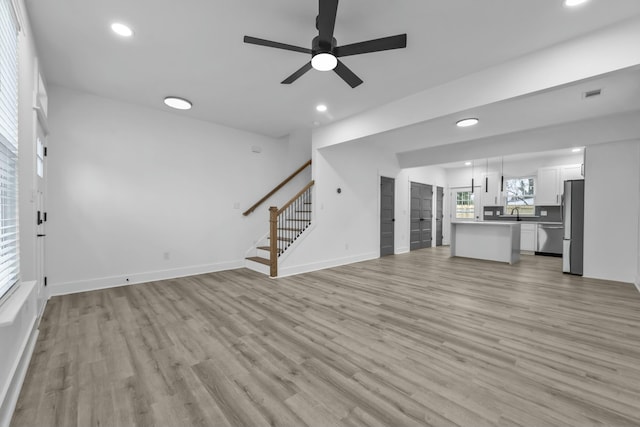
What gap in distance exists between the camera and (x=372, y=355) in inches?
83.9

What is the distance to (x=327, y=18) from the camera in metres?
1.99

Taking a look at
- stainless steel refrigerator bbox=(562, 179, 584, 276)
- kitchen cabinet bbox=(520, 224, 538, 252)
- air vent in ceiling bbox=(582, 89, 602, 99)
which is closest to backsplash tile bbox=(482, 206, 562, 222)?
kitchen cabinet bbox=(520, 224, 538, 252)

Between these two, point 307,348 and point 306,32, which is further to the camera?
point 306,32

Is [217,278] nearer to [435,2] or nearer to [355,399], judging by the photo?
[355,399]

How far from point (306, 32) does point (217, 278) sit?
3.94m

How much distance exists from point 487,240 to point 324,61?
6.10 m

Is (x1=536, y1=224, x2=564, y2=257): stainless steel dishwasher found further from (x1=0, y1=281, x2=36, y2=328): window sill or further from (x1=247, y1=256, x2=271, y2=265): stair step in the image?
(x1=0, y1=281, x2=36, y2=328): window sill

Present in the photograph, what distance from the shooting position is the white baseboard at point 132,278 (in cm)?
373

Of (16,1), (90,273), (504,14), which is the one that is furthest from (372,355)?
(90,273)

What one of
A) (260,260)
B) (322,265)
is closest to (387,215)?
(322,265)

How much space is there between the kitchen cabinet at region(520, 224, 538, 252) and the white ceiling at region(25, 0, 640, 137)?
6.70 metres

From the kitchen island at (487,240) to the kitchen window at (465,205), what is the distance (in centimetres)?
293

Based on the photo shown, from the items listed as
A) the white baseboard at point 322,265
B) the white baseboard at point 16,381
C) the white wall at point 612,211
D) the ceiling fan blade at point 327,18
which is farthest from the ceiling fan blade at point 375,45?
the white wall at point 612,211

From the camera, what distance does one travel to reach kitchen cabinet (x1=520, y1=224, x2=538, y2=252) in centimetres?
767
